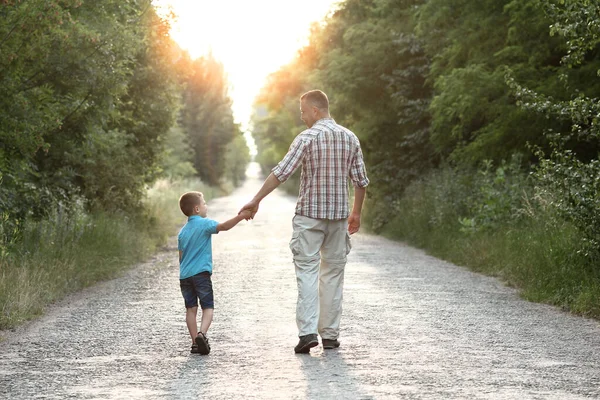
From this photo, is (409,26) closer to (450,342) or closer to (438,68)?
(438,68)

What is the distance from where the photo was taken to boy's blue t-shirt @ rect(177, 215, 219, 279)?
817 centimetres

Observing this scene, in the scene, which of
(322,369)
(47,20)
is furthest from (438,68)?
(322,369)

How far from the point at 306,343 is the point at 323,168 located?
143 centimetres

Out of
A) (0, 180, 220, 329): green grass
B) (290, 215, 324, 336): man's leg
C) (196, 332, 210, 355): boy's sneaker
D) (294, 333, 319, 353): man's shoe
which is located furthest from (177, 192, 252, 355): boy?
(0, 180, 220, 329): green grass

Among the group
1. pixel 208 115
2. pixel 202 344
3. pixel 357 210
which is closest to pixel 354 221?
pixel 357 210

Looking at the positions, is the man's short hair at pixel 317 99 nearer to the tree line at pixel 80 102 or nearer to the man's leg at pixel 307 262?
the man's leg at pixel 307 262

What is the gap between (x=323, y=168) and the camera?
27.0ft

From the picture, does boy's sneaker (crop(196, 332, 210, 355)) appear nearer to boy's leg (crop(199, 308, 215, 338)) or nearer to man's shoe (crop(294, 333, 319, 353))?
boy's leg (crop(199, 308, 215, 338))

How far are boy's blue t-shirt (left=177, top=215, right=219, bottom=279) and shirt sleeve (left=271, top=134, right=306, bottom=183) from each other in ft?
2.17

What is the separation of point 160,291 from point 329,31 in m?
19.3

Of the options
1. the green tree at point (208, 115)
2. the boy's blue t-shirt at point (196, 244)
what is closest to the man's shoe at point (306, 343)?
the boy's blue t-shirt at point (196, 244)

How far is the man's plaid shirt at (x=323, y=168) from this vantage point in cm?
823

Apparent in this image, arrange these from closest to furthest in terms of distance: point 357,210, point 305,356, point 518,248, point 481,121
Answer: point 305,356
point 357,210
point 518,248
point 481,121

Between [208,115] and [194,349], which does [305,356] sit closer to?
[194,349]
